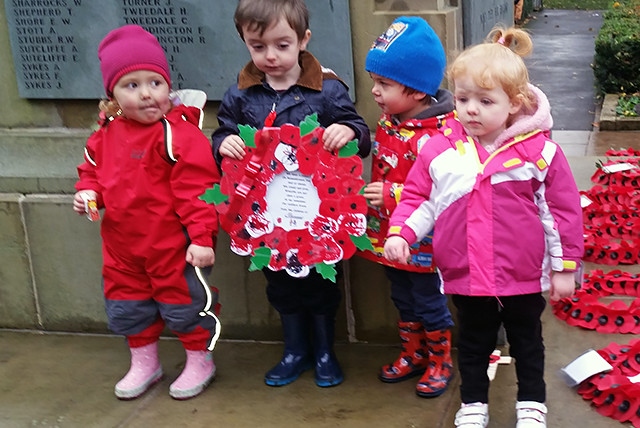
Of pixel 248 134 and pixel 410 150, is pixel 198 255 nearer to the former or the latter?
pixel 248 134

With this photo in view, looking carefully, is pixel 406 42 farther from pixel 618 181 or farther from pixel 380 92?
pixel 618 181

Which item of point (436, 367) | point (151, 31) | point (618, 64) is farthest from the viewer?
point (618, 64)

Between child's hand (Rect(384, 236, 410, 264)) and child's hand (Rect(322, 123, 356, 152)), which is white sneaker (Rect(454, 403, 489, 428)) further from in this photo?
child's hand (Rect(322, 123, 356, 152))

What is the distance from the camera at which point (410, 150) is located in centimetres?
346

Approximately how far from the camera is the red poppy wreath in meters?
3.51

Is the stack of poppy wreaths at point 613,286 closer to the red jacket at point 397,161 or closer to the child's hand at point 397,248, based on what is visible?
the red jacket at point 397,161

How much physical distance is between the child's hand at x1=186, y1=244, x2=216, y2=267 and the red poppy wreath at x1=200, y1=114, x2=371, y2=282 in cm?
12

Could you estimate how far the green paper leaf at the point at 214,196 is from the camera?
11.9ft

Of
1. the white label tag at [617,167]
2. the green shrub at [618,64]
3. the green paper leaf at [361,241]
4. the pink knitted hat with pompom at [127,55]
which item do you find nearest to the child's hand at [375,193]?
the green paper leaf at [361,241]

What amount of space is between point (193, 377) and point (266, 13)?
164 centimetres

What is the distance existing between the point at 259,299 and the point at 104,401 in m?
0.88

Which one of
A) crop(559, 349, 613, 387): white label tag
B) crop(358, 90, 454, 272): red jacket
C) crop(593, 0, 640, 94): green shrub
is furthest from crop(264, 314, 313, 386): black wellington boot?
crop(593, 0, 640, 94): green shrub

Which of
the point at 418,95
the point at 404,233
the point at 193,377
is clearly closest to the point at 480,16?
the point at 418,95

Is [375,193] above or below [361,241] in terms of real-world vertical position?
above
